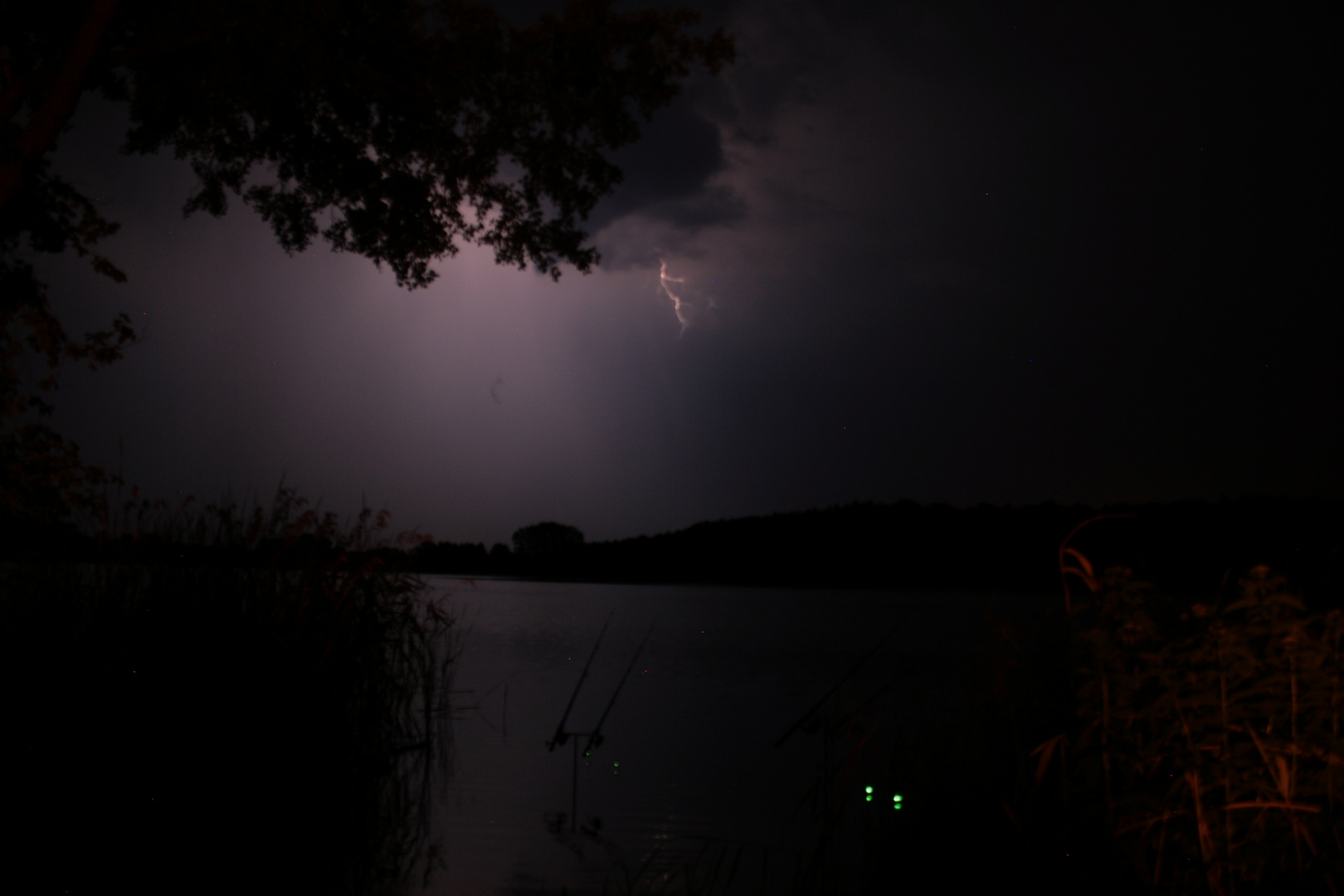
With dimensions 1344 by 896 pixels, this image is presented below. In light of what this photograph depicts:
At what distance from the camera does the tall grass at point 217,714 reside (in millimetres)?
5879

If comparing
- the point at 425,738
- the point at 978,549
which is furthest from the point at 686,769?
the point at 978,549

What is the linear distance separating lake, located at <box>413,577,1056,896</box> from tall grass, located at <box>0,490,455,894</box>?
78 centimetres

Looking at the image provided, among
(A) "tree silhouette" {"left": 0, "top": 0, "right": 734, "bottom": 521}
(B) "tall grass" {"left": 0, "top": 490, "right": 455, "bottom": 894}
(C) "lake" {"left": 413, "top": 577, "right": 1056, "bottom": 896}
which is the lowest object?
(C) "lake" {"left": 413, "top": 577, "right": 1056, "bottom": 896}

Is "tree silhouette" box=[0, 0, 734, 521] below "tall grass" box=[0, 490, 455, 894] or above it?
above

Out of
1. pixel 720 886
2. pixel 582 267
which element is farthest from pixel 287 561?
pixel 582 267

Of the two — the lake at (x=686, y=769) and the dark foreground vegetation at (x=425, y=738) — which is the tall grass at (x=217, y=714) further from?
the lake at (x=686, y=769)

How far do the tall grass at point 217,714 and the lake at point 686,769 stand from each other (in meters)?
0.78

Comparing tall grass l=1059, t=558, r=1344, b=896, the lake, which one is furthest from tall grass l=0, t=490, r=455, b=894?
tall grass l=1059, t=558, r=1344, b=896

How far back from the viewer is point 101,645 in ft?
21.6

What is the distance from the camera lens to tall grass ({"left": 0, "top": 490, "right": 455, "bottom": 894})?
Result: 5.88 meters

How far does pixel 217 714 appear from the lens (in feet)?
22.9

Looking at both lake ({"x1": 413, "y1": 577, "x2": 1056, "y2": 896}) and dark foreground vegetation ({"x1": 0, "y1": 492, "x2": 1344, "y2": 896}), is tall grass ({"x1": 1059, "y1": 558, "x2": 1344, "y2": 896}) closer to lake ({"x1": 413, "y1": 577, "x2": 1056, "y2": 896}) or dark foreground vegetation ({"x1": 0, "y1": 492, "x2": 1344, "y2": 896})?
dark foreground vegetation ({"x1": 0, "y1": 492, "x2": 1344, "y2": 896})

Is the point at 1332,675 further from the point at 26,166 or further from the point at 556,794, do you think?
the point at 26,166

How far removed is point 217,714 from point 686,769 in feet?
19.6
